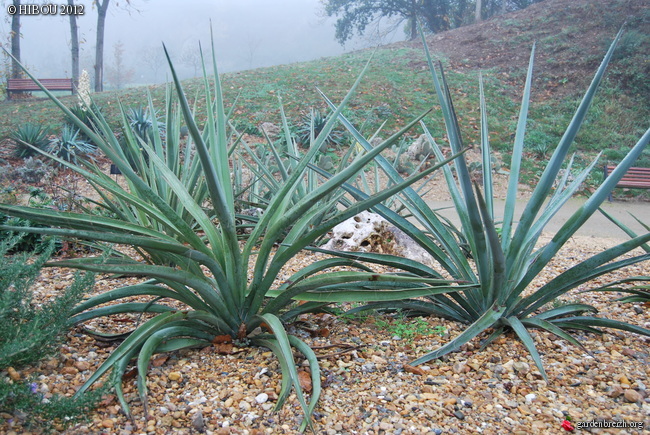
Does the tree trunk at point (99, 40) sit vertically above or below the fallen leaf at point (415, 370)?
above

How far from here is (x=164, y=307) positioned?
2.28 meters

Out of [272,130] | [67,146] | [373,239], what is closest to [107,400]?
[373,239]

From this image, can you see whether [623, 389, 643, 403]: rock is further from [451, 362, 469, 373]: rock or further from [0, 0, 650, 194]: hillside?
[0, 0, 650, 194]: hillside

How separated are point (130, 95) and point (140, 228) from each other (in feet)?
50.7

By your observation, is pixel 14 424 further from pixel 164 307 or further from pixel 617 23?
pixel 617 23

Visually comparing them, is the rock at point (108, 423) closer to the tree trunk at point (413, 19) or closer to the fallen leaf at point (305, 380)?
the fallen leaf at point (305, 380)

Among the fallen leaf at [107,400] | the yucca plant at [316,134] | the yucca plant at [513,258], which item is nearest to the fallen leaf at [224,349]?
the fallen leaf at [107,400]

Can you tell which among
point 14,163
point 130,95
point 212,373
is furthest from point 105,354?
point 130,95

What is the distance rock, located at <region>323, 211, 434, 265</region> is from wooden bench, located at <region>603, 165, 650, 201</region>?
20.9 feet

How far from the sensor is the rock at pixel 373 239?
416 centimetres

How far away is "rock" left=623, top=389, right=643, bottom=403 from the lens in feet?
5.82

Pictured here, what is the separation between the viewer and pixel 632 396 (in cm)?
178

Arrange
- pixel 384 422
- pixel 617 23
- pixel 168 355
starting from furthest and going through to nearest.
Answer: pixel 617 23 → pixel 168 355 → pixel 384 422

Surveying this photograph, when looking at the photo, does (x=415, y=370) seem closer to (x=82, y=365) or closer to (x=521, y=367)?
(x=521, y=367)
